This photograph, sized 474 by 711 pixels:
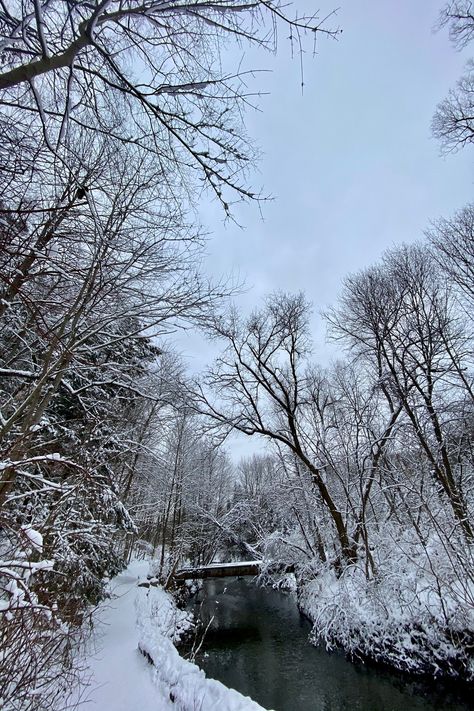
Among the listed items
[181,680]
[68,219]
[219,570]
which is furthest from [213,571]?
[68,219]

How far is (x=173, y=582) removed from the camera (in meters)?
12.9

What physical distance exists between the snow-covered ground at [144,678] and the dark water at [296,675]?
201cm

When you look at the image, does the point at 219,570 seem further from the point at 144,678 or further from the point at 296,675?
the point at 144,678

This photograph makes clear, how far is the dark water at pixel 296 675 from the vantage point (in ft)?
19.6

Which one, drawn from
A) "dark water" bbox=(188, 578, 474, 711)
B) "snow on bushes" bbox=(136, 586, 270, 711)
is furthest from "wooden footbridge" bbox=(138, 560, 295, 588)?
"snow on bushes" bbox=(136, 586, 270, 711)

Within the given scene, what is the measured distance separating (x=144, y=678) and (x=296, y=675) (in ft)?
12.6

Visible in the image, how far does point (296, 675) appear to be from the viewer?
753 centimetres

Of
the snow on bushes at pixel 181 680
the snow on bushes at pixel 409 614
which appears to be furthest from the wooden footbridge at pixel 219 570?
the snow on bushes at pixel 409 614

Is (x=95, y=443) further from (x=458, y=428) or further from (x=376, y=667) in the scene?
(x=458, y=428)

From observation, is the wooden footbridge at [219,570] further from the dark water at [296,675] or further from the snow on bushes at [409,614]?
the snow on bushes at [409,614]

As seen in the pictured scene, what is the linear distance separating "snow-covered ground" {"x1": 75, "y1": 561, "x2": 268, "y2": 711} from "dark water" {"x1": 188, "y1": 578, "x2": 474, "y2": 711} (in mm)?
2009

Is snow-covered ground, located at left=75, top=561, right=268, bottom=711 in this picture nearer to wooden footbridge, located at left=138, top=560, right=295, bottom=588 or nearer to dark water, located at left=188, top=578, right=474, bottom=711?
dark water, located at left=188, top=578, right=474, bottom=711

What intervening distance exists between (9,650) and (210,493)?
938 inches

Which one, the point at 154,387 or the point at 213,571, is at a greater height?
the point at 154,387
